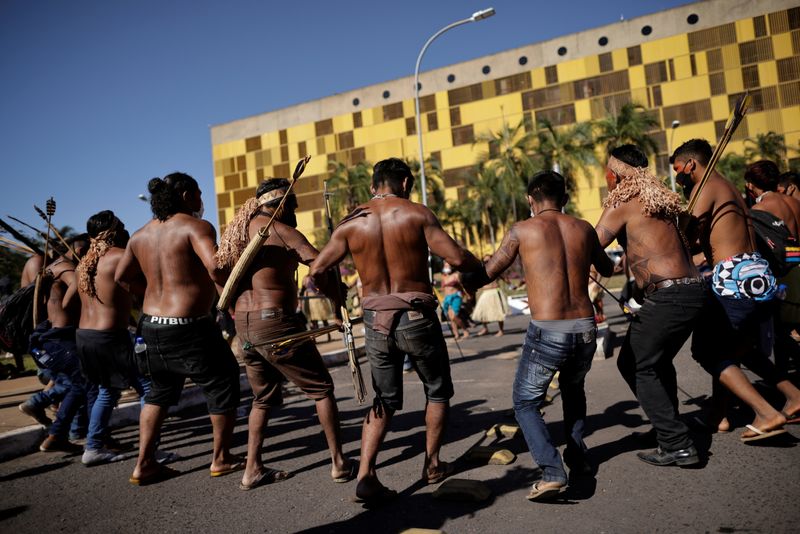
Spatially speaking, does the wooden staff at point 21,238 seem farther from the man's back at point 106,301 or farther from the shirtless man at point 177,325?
the shirtless man at point 177,325

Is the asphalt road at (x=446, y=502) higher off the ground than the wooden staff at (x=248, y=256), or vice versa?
the wooden staff at (x=248, y=256)

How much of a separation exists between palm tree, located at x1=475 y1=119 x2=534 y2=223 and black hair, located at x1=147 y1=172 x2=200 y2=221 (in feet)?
117

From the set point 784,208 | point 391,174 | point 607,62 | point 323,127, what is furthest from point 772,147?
point 391,174

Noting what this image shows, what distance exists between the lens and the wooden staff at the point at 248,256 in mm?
3906

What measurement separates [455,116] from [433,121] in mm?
1877

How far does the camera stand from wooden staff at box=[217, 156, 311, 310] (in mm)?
3906

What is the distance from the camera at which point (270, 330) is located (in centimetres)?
409

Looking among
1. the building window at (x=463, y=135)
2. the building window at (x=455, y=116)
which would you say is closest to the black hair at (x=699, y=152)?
the building window at (x=463, y=135)

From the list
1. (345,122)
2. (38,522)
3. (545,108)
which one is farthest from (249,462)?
(345,122)

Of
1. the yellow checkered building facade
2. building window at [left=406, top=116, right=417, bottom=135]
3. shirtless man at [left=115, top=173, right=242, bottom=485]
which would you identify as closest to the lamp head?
shirtless man at [left=115, top=173, right=242, bottom=485]

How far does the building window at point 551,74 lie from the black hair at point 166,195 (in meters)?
42.4

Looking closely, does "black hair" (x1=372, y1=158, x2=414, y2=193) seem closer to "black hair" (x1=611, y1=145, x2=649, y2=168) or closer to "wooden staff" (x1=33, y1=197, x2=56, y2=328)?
"black hair" (x1=611, y1=145, x2=649, y2=168)

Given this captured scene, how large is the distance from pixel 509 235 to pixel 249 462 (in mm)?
2411

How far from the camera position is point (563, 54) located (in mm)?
42406
